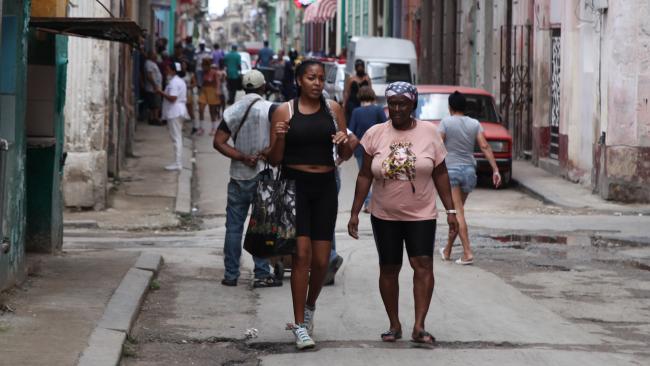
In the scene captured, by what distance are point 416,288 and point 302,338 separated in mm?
852

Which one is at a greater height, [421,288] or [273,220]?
[273,220]

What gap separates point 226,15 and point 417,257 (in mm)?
191812

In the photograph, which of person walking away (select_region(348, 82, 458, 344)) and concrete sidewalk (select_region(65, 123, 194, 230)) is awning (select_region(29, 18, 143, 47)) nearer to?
person walking away (select_region(348, 82, 458, 344))

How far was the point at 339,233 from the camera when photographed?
16516 millimetres

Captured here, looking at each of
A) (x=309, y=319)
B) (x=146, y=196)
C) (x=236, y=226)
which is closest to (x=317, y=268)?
(x=309, y=319)

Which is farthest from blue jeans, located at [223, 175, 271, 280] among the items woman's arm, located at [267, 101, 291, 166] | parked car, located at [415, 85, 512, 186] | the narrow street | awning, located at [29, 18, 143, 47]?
parked car, located at [415, 85, 512, 186]

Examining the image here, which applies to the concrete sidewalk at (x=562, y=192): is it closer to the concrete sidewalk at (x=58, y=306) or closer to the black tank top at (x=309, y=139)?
the concrete sidewalk at (x=58, y=306)

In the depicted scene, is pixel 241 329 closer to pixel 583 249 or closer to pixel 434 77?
pixel 583 249

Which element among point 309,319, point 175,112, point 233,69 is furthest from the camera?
point 233,69

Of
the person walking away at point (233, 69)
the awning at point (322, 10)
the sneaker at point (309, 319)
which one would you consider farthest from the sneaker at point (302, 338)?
the awning at point (322, 10)

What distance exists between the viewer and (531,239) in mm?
15727

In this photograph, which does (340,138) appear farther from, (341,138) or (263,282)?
(263,282)

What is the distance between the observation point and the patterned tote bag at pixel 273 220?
30.1ft

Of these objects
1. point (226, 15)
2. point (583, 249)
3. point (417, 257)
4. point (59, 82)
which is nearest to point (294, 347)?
point (417, 257)
